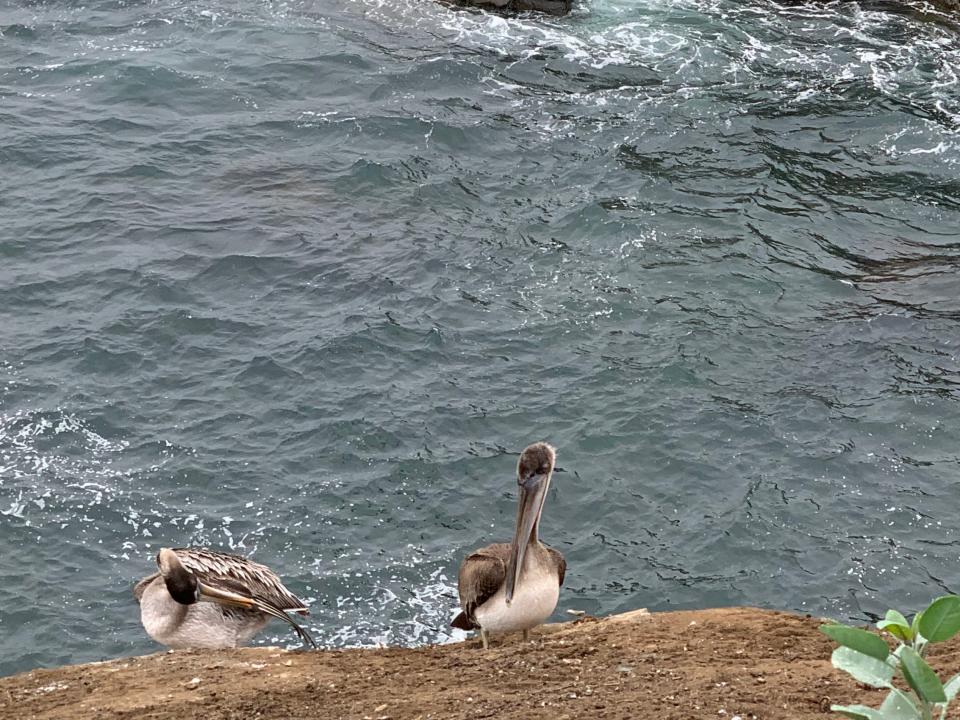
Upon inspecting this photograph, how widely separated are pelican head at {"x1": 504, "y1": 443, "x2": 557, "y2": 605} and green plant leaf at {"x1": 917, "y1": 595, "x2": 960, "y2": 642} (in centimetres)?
518

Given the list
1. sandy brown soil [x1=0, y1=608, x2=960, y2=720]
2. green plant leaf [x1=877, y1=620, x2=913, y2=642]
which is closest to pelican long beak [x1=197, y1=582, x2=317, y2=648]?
sandy brown soil [x1=0, y1=608, x2=960, y2=720]

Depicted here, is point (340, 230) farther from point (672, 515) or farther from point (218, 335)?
point (672, 515)

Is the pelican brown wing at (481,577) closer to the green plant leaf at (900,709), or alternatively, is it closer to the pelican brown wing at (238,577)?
the pelican brown wing at (238,577)

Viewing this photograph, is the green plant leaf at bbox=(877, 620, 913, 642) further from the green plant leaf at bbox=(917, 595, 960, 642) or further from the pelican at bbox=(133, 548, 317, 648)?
the pelican at bbox=(133, 548, 317, 648)

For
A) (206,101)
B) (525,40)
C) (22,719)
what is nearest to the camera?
(22,719)

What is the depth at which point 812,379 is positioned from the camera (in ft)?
54.4

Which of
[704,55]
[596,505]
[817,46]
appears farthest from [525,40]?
[596,505]

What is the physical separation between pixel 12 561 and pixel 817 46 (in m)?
18.4

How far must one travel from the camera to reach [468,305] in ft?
59.8

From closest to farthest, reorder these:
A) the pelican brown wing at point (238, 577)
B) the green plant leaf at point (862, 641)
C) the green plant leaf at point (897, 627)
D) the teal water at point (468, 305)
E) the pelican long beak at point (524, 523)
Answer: the green plant leaf at point (862, 641), the green plant leaf at point (897, 627), the pelican long beak at point (524, 523), the pelican brown wing at point (238, 577), the teal water at point (468, 305)

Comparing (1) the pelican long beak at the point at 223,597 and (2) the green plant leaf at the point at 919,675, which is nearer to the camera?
(2) the green plant leaf at the point at 919,675

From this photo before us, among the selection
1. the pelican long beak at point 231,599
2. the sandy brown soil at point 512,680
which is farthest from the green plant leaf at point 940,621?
the pelican long beak at point 231,599

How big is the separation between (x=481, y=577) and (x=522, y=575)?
404mm

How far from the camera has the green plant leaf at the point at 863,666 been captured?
4285 mm
